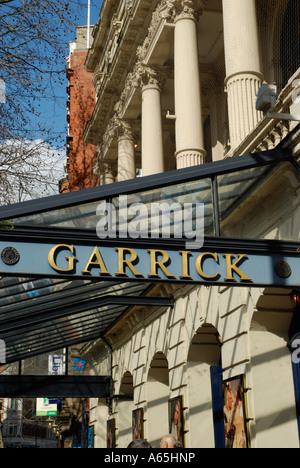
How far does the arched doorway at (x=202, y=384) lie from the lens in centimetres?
1653

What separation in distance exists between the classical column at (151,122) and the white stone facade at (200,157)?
0.04 m

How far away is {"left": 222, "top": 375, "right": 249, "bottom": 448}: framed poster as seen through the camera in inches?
516

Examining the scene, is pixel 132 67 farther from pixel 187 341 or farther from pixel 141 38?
pixel 187 341

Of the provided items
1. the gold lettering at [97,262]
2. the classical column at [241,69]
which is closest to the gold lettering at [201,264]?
the gold lettering at [97,262]

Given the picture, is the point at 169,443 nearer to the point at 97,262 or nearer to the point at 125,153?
the point at 97,262

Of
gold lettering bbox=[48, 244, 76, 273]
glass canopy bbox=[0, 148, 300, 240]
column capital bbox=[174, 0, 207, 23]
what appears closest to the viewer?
gold lettering bbox=[48, 244, 76, 273]

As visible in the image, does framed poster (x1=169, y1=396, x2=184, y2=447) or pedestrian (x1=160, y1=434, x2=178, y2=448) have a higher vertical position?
framed poster (x1=169, y1=396, x2=184, y2=447)

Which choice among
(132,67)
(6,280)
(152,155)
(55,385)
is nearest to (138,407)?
(55,385)

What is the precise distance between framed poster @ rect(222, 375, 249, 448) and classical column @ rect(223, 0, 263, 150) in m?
4.97

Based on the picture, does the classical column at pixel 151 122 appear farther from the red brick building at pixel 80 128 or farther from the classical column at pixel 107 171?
the red brick building at pixel 80 128

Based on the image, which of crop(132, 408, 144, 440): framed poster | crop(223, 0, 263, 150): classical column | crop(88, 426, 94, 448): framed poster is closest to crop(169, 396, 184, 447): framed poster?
crop(132, 408, 144, 440): framed poster

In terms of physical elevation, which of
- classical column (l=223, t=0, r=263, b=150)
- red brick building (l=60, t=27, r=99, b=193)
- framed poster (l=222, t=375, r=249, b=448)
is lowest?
framed poster (l=222, t=375, r=249, b=448)

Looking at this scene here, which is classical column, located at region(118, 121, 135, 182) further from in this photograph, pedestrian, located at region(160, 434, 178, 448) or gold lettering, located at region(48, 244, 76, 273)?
pedestrian, located at region(160, 434, 178, 448)

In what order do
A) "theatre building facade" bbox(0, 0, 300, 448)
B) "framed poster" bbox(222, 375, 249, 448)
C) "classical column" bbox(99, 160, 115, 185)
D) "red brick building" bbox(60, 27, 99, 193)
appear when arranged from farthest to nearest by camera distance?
"red brick building" bbox(60, 27, 99, 193) < "classical column" bbox(99, 160, 115, 185) < "framed poster" bbox(222, 375, 249, 448) < "theatre building facade" bbox(0, 0, 300, 448)
